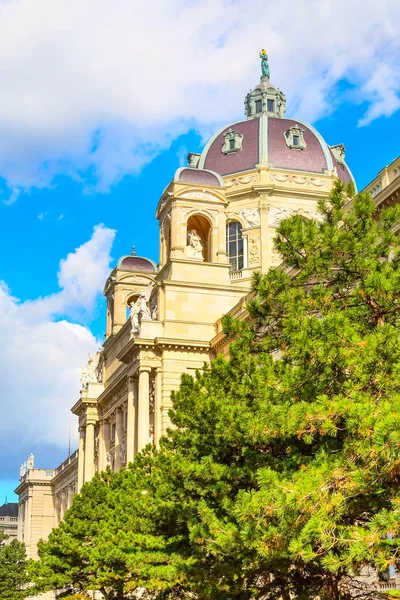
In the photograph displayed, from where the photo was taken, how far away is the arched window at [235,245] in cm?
5853

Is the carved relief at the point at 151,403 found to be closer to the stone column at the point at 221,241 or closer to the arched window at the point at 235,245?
the stone column at the point at 221,241

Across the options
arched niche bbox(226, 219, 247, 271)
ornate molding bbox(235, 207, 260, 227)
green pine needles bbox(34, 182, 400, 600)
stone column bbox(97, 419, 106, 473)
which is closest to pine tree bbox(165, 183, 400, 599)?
green pine needles bbox(34, 182, 400, 600)

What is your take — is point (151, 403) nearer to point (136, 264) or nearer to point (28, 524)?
point (136, 264)

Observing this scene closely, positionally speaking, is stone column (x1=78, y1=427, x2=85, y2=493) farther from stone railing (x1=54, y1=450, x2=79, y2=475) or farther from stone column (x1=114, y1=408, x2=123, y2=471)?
stone railing (x1=54, y1=450, x2=79, y2=475)

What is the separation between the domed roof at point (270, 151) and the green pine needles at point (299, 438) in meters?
37.7

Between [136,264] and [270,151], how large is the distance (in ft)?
39.4

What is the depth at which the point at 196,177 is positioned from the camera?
50469 mm

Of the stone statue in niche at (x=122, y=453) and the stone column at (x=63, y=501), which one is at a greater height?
the stone column at (x=63, y=501)

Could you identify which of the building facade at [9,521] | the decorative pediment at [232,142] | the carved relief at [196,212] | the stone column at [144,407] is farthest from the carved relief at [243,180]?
the building facade at [9,521]

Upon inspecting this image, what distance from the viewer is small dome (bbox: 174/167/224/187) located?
164ft

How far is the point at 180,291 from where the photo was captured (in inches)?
1842

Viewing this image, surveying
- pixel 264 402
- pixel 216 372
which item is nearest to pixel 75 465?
pixel 216 372

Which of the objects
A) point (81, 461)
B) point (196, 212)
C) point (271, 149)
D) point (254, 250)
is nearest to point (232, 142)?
point (271, 149)

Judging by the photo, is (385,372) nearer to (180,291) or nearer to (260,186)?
(180,291)
